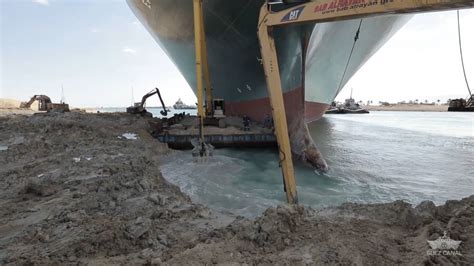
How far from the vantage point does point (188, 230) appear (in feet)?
11.5

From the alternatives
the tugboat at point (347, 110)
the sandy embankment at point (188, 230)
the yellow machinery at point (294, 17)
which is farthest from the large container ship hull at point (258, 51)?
the tugboat at point (347, 110)

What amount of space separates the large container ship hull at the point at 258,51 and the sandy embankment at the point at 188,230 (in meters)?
5.89

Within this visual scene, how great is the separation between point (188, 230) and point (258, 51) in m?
9.68

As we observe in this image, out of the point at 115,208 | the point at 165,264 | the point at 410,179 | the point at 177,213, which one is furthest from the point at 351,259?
the point at 410,179

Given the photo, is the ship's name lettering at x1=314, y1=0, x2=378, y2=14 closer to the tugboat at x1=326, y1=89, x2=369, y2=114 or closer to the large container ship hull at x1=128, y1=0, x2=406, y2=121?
the large container ship hull at x1=128, y1=0, x2=406, y2=121

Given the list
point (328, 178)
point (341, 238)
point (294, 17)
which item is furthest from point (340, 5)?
point (328, 178)

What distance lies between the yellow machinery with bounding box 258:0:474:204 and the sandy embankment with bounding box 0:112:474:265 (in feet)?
5.14

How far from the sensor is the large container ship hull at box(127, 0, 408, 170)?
33.8 feet

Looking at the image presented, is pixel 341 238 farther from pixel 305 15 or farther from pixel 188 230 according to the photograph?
pixel 305 15

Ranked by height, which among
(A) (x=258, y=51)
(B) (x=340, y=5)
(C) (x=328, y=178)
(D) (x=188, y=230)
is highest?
(A) (x=258, y=51)

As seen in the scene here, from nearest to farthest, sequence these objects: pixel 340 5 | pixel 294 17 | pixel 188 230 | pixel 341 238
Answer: pixel 341 238
pixel 188 230
pixel 340 5
pixel 294 17

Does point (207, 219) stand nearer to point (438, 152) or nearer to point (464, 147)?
point (438, 152)

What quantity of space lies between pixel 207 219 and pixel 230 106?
12.4m

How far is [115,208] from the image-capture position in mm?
4242
